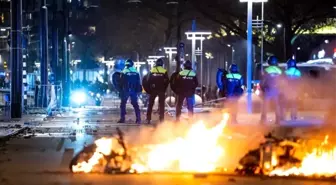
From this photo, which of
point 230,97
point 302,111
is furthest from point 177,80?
point 302,111

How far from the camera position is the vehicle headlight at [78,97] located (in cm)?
5011

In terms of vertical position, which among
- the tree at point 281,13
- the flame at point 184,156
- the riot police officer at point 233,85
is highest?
the tree at point 281,13

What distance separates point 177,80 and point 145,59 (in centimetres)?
4931

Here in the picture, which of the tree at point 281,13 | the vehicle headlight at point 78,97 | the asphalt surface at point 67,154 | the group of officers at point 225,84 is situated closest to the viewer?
the asphalt surface at point 67,154

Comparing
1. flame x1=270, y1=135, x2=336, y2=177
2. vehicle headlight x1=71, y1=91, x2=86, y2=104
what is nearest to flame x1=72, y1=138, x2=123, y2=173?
flame x1=270, y1=135, x2=336, y2=177

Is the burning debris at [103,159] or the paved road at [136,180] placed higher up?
the burning debris at [103,159]

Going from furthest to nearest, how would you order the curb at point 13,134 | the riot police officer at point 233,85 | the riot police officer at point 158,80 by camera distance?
the riot police officer at point 158,80 → the riot police officer at point 233,85 → the curb at point 13,134

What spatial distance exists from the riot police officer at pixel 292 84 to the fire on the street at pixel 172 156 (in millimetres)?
9756

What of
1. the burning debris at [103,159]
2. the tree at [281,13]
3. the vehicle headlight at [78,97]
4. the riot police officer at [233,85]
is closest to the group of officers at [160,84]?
the riot police officer at [233,85]

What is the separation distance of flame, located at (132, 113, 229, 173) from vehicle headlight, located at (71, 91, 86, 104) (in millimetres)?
36405

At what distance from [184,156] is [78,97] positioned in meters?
37.8

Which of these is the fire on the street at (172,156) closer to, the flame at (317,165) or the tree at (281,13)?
the flame at (317,165)

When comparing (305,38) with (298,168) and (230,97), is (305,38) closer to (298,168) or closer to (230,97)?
(230,97)

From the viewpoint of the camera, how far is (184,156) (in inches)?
517
